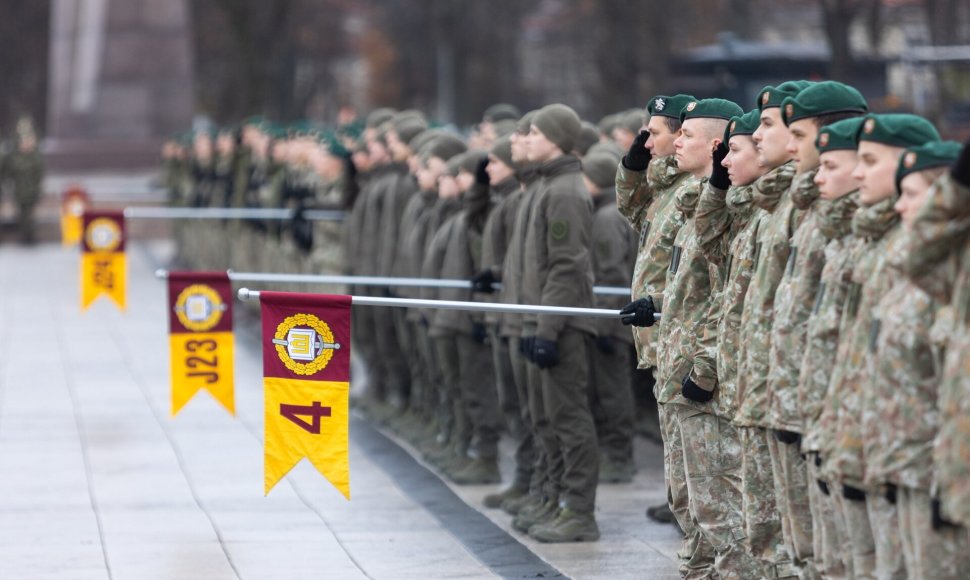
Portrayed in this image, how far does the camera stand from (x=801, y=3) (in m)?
60.3

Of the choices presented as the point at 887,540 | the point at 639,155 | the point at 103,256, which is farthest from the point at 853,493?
the point at 103,256

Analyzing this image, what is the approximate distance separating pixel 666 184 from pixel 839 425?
9.54ft

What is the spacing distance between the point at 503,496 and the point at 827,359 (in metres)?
4.89

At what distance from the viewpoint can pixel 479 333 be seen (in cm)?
1230

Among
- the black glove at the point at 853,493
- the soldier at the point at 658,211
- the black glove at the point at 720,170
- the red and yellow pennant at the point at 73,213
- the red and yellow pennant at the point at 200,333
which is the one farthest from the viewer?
the red and yellow pennant at the point at 73,213

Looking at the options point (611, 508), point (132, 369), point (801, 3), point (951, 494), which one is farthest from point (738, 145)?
point (801, 3)

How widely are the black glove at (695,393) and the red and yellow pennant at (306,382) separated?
1.77m

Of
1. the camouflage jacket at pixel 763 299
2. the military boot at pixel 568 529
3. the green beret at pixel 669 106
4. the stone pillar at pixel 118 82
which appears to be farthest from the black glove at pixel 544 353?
the stone pillar at pixel 118 82

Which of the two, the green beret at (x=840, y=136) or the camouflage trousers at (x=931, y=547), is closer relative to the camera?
the camouflage trousers at (x=931, y=547)

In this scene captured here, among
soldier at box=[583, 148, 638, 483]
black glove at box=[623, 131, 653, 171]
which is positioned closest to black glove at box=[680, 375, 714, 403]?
black glove at box=[623, 131, 653, 171]

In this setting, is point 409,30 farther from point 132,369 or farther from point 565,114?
point 565,114

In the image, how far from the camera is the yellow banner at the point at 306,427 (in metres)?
9.09

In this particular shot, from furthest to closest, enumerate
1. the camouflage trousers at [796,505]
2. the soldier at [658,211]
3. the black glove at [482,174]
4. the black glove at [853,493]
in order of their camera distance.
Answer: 1. the black glove at [482,174]
2. the soldier at [658,211]
3. the camouflage trousers at [796,505]
4. the black glove at [853,493]

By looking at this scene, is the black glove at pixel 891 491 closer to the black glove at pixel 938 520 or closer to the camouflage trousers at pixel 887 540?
the camouflage trousers at pixel 887 540
